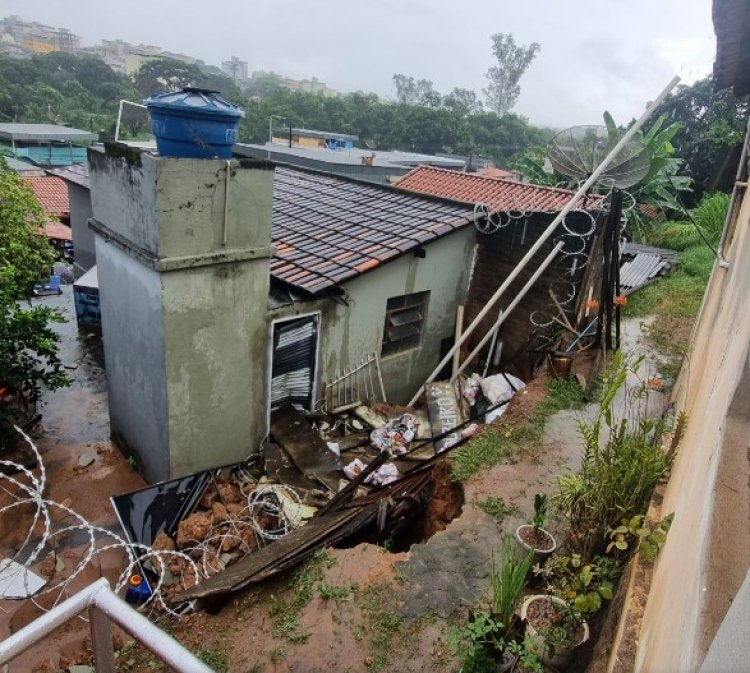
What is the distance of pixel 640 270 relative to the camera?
13438 mm

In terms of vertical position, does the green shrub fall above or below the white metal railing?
below

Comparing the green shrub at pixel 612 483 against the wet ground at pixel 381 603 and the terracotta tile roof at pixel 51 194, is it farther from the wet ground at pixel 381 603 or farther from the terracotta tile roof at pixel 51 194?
the terracotta tile roof at pixel 51 194

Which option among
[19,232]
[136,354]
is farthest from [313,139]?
[136,354]

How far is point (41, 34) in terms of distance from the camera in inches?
7731

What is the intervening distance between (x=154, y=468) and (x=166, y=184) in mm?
4328

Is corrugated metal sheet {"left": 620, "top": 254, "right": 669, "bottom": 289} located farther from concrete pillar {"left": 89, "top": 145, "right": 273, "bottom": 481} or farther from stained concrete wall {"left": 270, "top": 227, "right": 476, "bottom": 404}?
concrete pillar {"left": 89, "top": 145, "right": 273, "bottom": 481}

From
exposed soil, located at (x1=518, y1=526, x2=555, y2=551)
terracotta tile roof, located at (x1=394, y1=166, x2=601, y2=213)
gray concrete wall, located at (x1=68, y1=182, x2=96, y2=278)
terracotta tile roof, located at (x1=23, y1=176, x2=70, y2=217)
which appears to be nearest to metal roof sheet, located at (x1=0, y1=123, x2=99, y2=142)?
terracotta tile roof, located at (x1=23, y1=176, x2=70, y2=217)

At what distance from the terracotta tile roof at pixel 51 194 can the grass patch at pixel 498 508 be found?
2239 centimetres

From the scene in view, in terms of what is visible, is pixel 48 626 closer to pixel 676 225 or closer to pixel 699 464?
pixel 699 464

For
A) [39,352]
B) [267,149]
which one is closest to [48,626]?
[39,352]

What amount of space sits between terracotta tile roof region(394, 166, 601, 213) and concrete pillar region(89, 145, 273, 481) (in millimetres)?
5380

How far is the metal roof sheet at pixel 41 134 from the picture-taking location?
3256cm

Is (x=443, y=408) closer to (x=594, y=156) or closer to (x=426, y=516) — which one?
(x=426, y=516)

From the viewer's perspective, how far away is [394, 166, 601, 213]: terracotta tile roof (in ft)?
35.0
